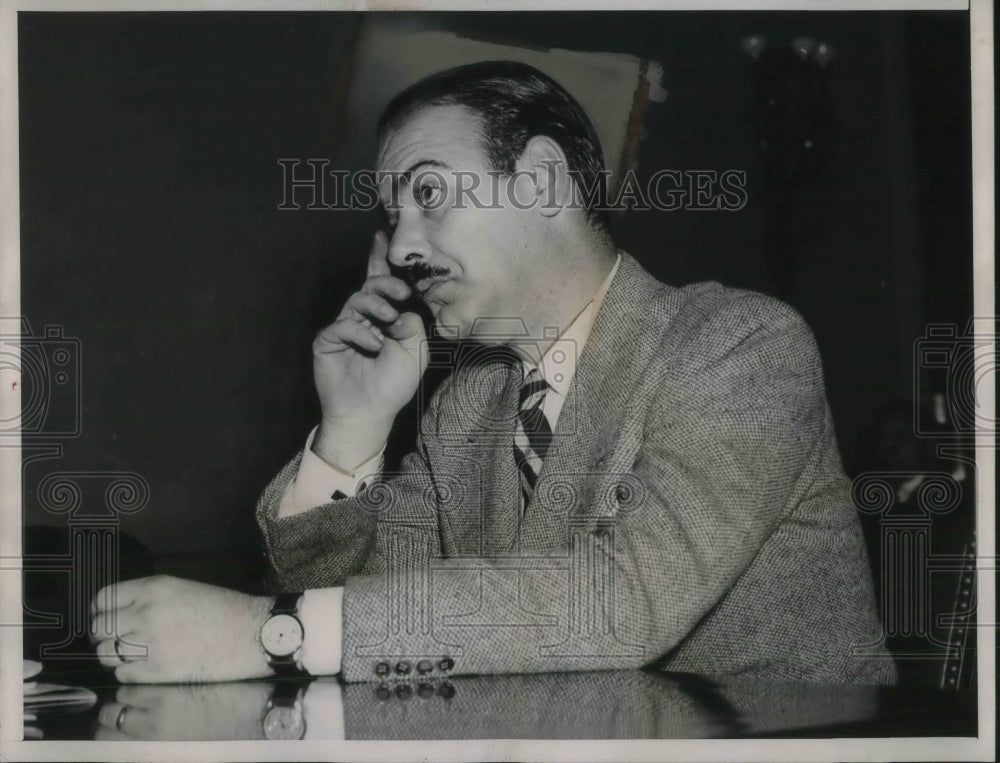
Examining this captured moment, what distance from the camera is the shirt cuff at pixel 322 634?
8.16 feet

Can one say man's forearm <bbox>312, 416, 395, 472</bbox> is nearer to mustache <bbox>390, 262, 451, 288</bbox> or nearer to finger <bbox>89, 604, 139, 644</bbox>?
mustache <bbox>390, 262, 451, 288</bbox>

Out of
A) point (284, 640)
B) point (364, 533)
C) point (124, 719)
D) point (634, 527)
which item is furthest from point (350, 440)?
point (124, 719)

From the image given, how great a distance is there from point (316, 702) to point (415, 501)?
0.51m

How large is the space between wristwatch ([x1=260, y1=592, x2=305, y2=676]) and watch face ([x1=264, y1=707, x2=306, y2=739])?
84 millimetres

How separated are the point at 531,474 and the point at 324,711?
0.72 metres

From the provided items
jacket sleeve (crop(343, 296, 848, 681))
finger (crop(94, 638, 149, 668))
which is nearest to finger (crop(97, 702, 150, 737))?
finger (crop(94, 638, 149, 668))

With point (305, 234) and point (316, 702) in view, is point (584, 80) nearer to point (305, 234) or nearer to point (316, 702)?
point (305, 234)

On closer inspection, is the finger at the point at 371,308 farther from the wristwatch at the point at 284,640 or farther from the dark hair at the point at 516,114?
the wristwatch at the point at 284,640

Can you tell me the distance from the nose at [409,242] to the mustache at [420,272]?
0.01 m

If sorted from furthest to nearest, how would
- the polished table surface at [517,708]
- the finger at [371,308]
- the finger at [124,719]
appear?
the finger at [371,308]
the finger at [124,719]
the polished table surface at [517,708]

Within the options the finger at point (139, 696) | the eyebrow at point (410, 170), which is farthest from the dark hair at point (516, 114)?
the finger at point (139, 696)

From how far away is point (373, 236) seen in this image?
2.68 metres

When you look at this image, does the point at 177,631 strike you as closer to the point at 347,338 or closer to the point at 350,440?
the point at 350,440

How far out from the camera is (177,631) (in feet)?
8.37
